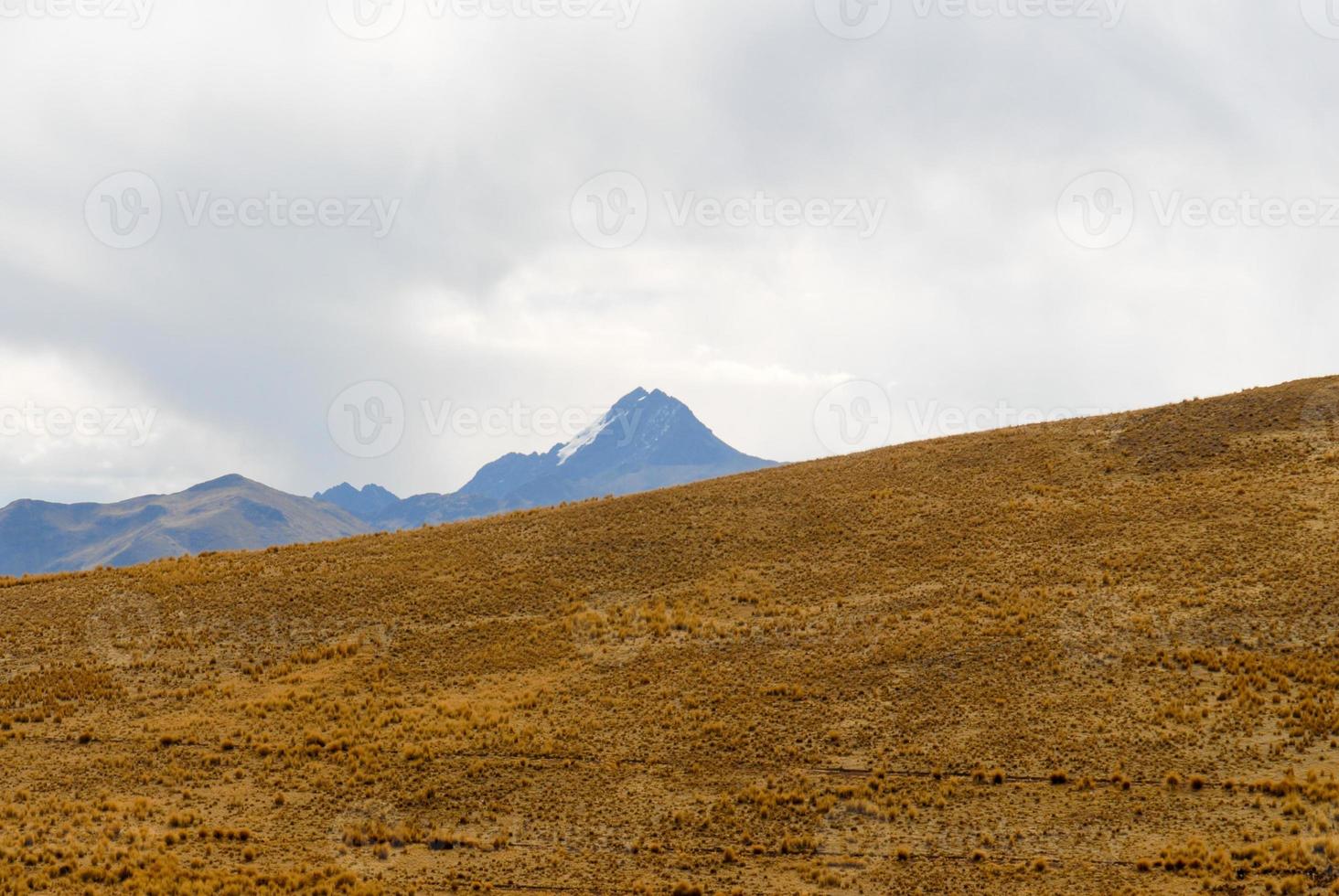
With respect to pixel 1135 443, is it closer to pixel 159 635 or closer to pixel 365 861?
pixel 365 861

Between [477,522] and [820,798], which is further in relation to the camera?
[477,522]

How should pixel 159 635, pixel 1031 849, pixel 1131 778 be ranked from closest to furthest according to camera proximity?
pixel 1031 849
pixel 1131 778
pixel 159 635

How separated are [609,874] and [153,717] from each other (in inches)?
773

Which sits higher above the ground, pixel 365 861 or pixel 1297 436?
pixel 1297 436

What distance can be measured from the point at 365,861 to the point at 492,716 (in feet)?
26.1

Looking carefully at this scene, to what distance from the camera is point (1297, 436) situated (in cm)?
4825

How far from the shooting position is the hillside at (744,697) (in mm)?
21703

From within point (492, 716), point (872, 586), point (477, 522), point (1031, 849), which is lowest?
point (1031, 849)

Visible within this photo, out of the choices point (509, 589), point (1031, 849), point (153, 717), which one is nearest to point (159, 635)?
point (153, 717)

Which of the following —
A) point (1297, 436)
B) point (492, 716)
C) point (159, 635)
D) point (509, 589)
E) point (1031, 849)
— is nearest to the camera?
point (1031, 849)

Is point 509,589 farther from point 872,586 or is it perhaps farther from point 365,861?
point 365,861

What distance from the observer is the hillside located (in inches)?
854

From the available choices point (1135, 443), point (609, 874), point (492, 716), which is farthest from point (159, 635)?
point (1135, 443)

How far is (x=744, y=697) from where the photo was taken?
30297 millimetres
